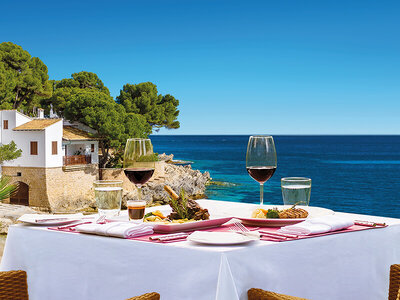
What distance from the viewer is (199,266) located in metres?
1.47

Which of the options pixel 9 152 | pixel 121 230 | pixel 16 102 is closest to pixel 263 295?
pixel 121 230

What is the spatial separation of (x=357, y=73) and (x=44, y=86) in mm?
66402

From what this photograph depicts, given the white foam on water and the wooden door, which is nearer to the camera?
the white foam on water

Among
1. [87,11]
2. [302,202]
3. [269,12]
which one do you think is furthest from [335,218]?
[269,12]

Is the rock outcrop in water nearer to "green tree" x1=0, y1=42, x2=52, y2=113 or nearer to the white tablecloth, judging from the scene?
"green tree" x1=0, y1=42, x2=52, y2=113

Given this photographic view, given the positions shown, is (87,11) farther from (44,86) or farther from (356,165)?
(356,165)

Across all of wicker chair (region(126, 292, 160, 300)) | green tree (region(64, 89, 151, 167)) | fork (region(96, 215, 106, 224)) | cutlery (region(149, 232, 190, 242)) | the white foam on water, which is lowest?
wicker chair (region(126, 292, 160, 300))

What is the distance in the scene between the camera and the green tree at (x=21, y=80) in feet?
101

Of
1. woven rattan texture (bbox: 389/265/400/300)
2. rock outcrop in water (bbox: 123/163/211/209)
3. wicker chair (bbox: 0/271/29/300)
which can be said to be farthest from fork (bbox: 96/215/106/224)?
rock outcrop in water (bbox: 123/163/211/209)

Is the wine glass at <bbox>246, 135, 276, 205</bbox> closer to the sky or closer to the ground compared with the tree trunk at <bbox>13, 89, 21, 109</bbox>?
closer to the ground

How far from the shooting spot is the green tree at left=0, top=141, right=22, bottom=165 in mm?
26337

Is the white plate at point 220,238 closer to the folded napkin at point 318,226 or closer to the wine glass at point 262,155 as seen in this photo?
the folded napkin at point 318,226

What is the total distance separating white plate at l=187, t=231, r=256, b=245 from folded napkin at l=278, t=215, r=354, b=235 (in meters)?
0.24

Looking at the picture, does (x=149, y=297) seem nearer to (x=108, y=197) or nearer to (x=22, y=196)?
(x=108, y=197)
